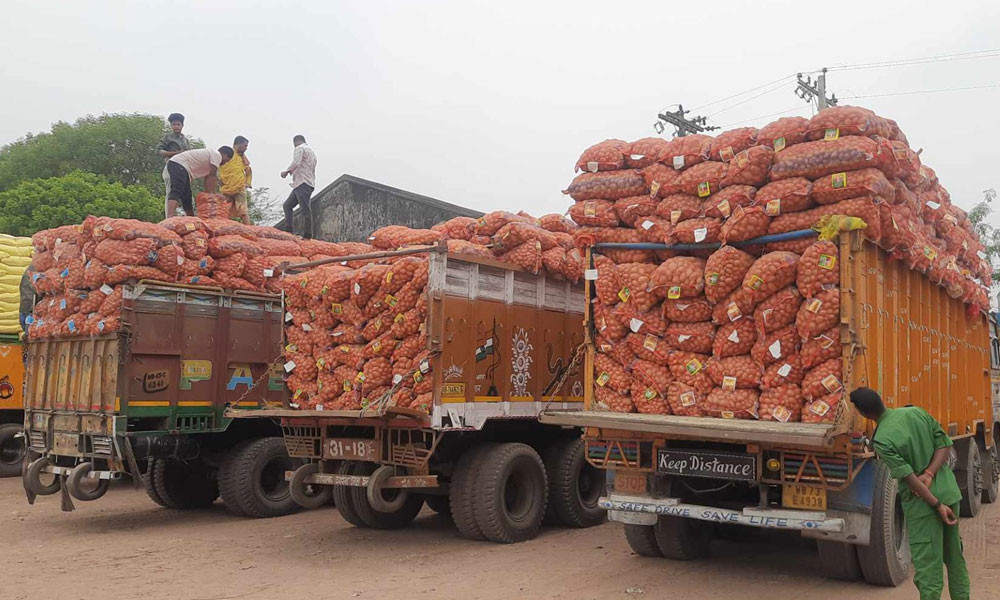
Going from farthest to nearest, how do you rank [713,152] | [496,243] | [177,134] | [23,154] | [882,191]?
1. [23,154]
2. [177,134]
3. [496,243]
4. [713,152]
5. [882,191]

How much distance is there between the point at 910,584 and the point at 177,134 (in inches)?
443

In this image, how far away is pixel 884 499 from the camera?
5.70m

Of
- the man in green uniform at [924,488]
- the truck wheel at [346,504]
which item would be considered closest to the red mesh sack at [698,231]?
the man in green uniform at [924,488]

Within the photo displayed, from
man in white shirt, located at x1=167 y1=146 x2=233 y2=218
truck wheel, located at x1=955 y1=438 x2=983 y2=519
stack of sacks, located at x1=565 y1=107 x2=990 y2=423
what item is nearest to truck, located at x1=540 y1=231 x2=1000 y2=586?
stack of sacks, located at x1=565 y1=107 x2=990 y2=423

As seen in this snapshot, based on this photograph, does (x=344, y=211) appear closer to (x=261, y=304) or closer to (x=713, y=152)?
(x=261, y=304)

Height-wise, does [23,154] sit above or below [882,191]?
above

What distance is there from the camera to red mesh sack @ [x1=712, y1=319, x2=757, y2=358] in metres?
5.98

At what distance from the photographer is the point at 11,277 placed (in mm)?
13672

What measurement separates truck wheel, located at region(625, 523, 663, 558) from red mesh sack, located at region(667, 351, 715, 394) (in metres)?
1.43

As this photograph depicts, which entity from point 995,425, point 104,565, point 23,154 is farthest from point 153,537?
point 23,154

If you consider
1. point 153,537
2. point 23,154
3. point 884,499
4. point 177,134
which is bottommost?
point 153,537

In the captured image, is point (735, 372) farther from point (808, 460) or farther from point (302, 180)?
point (302, 180)

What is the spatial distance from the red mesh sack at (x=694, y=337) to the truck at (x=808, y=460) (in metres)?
0.58

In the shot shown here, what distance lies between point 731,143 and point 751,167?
30 cm
